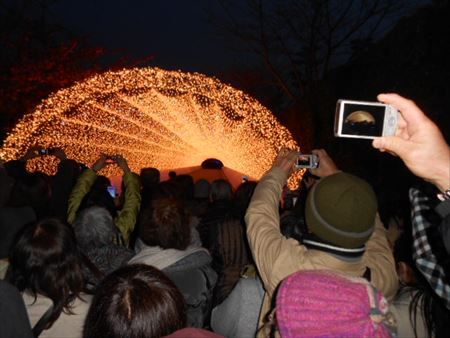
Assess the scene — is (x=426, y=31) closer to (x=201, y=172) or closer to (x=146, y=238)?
(x=201, y=172)

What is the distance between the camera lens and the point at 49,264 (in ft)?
8.86

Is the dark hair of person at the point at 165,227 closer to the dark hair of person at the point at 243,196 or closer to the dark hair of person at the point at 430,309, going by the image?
the dark hair of person at the point at 243,196

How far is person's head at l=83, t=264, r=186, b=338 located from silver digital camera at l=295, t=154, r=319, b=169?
1270 mm

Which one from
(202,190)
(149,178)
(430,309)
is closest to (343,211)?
(430,309)

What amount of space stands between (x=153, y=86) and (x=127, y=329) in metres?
8.92

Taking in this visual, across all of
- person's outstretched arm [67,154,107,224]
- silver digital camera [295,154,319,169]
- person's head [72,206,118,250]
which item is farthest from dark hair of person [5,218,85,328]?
person's outstretched arm [67,154,107,224]

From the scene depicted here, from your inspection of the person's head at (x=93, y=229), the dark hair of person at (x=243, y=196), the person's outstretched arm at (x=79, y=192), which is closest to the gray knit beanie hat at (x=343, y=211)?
the person's head at (x=93, y=229)

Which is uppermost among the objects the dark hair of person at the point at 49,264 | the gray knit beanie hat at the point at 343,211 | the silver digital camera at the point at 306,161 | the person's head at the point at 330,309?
the silver digital camera at the point at 306,161

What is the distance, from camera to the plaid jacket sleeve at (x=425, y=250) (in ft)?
6.73

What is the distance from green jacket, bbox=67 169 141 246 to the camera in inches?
170

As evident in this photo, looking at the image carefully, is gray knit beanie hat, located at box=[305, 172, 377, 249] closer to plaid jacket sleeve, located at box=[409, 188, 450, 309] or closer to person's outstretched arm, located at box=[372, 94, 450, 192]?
plaid jacket sleeve, located at box=[409, 188, 450, 309]

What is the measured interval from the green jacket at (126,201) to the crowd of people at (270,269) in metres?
0.40

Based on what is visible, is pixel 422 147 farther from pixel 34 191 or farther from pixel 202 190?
pixel 202 190

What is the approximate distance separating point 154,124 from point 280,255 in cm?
1026
